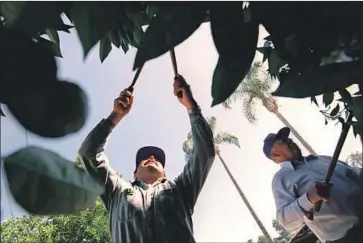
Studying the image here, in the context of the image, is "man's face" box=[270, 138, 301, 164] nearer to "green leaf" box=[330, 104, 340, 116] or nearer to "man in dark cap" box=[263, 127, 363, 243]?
"man in dark cap" box=[263, 127, 363, 243]

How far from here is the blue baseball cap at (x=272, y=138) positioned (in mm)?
2824

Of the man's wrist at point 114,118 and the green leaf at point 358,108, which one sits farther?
the man's wrist at point 114,118

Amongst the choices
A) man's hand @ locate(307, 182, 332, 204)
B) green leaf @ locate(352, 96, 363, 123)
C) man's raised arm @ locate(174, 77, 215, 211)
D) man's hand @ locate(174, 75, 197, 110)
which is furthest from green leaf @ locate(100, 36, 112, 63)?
man's hand @ locate(307, 182, 332, 204)

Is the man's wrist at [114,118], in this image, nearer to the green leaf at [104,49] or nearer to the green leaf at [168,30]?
the green leaf at [104,49]

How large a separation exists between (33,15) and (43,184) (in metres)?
0.16

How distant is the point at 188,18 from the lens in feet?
1.58

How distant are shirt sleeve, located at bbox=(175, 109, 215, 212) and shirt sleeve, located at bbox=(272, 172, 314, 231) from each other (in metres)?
0.47

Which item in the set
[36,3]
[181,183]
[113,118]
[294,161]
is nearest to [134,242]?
[181,183]

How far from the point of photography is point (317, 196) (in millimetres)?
1844

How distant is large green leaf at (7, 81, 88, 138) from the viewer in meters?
0.42

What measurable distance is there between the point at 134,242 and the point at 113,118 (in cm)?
41

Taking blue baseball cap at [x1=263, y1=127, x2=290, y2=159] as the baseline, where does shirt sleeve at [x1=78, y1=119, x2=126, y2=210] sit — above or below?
below

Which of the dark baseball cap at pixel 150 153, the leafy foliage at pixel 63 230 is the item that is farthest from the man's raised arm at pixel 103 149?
the leafy foliage at pixel 63 230

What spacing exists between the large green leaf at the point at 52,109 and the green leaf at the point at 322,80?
0.18 m
